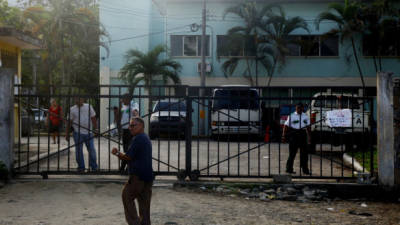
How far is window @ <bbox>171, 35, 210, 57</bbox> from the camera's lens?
27.0 meters

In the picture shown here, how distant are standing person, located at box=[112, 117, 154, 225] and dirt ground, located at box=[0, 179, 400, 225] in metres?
0.91

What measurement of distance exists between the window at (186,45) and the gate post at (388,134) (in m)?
18.9

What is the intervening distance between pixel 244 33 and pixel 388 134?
1794cm

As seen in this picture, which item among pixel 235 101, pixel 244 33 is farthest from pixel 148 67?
pixel 235 101

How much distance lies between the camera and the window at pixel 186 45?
26984mm

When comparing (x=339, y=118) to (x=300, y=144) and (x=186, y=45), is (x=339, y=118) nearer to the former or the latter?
(x=300, y=144)

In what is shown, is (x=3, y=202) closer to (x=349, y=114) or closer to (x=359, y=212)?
(x=359, y=212)

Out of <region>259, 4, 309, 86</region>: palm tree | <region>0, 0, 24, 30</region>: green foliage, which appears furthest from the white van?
<region>0, 0, 24, 30</region>: green foliage

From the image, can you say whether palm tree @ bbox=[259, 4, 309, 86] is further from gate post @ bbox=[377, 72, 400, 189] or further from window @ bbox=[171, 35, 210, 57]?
gate post @ bbox=[377, 72, 400, 189]

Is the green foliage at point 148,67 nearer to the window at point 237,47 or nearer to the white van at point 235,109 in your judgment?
the window at point 237,47

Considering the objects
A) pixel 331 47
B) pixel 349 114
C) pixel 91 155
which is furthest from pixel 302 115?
pixel 331 47

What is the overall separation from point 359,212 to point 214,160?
589cm

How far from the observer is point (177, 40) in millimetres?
27203

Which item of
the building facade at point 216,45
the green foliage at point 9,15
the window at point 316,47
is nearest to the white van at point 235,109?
the building facade at point 216,45
